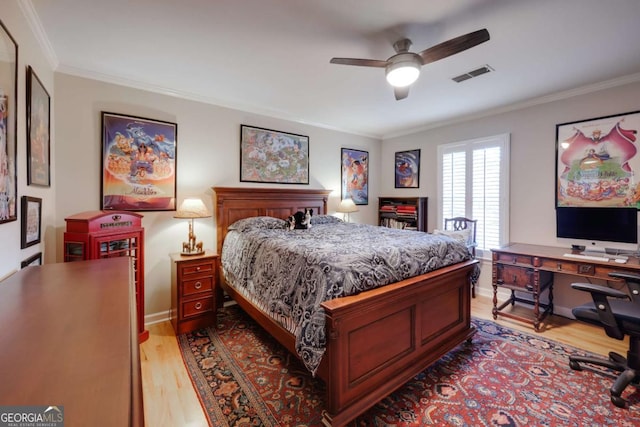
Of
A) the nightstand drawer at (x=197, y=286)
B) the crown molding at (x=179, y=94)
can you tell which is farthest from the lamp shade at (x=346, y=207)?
the nightstand drawer at (x=197, y=286)

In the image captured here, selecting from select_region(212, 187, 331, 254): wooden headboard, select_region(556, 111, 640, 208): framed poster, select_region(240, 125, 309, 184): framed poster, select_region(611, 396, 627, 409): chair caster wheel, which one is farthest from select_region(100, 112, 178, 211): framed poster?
select_region(556, 111, 640, 208): framed poster

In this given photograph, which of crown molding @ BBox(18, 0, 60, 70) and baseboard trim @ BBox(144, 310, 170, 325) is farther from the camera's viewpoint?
baseboard trim @ BBox(144, 310, 170, 325)

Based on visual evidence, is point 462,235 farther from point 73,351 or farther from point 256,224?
point 73,351

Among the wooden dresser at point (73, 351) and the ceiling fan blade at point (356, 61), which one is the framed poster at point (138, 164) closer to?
the wooden dresser at point (73, 351)

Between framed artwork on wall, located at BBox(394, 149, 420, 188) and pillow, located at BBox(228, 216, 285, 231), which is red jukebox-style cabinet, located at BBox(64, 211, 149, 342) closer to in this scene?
pillow, located at BBox(228, 216, 285, 231)

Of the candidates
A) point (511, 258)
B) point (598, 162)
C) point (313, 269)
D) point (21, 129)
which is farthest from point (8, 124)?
point (598, 162)

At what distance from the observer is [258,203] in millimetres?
3877

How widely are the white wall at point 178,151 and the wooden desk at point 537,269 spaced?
10.1 feet

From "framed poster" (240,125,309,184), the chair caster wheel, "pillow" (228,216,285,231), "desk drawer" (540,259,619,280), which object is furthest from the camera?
"framed poster" (240,125,309,184)

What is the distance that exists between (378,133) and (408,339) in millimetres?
4202

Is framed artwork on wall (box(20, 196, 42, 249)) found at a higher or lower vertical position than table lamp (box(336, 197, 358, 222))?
lower

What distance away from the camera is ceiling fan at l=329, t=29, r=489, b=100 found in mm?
1835

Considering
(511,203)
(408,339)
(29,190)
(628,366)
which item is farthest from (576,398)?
(29,190)

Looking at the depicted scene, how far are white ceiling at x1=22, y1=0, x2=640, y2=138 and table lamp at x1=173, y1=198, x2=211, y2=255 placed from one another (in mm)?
1358
